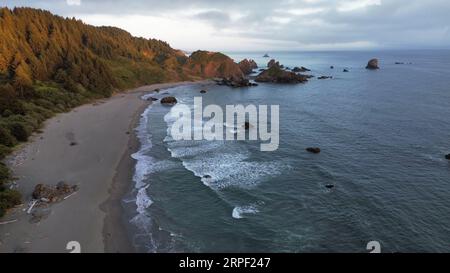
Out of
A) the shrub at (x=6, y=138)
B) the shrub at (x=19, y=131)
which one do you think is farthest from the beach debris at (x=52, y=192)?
the shrub at (x=19, y=131)

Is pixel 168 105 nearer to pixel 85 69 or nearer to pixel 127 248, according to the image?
pixel 85 69

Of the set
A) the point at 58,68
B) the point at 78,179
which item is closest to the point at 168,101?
the point at 58,68

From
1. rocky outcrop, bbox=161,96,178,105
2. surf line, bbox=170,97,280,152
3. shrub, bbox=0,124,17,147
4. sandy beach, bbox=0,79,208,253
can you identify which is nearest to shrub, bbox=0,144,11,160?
sandy beach, bbox=0,79,208,253

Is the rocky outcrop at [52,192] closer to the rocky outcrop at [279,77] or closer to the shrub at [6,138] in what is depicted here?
the shrub at [6,138]

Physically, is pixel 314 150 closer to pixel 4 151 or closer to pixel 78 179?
pixel 78 179

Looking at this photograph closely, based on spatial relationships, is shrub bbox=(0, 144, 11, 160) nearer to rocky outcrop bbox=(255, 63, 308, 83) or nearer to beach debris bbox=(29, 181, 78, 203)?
beach debris bbox=(29, 181, 78, 203)

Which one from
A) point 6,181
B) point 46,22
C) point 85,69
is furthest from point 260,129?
point 46,22
